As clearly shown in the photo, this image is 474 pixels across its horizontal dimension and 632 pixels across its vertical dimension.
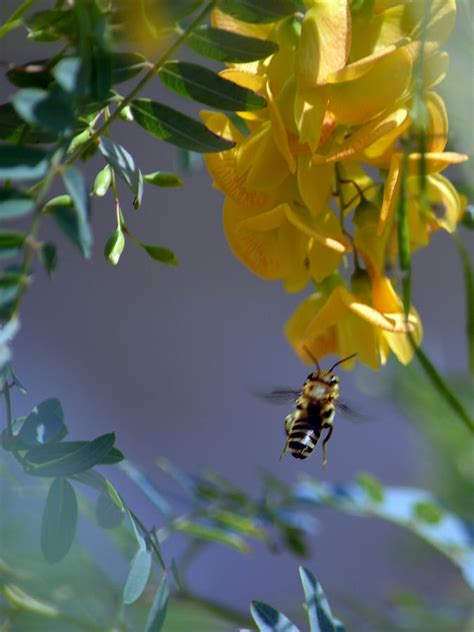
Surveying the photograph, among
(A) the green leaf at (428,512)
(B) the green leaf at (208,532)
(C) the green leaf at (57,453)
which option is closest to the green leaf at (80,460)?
(C) the green leaf at (57,453)

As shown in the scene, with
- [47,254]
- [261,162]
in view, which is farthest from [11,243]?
[261,162]

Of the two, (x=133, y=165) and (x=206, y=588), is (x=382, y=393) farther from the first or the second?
(x=206, y=588)

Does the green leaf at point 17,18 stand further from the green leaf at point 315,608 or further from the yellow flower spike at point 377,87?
the green leaf at point 315,608

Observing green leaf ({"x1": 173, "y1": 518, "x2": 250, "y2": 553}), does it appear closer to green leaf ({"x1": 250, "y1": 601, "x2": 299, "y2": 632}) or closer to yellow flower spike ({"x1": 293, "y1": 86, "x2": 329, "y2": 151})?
green leaf ({"x1": 250, "y1": 601, "x2": 299, "y2": 632})

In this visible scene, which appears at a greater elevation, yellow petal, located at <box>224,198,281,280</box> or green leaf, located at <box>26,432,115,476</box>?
yellow petal, located at <box>224,198,281,280</box>

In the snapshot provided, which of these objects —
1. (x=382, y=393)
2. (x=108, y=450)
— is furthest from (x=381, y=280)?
(x=382, y=393)

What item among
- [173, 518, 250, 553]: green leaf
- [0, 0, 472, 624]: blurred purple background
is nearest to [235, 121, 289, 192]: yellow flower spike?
[173, 518, 250, 553]: green leaf

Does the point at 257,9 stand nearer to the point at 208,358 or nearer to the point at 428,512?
the point at 428,512
